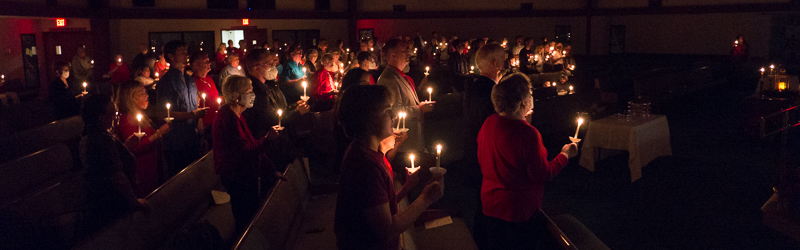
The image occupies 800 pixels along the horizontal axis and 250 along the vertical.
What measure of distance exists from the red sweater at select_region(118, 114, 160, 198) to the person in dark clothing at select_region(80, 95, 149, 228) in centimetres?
44

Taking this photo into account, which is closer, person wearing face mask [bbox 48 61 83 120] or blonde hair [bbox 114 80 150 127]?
blonde hair [bbox 114 80 150 127]

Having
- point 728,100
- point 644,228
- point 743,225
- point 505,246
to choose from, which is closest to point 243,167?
point 505,246

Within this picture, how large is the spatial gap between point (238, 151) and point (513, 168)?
6.48 feet

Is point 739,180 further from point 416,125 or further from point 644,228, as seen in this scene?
point 416,125

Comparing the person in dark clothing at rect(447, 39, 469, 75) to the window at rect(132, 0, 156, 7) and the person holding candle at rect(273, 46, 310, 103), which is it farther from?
the window at rect(132, 0, 156, 7)

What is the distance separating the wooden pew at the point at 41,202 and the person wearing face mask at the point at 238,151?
1.00 m

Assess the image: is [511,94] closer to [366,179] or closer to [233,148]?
[366,179]

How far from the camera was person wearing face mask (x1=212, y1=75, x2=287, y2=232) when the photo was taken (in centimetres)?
414

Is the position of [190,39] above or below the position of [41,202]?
above

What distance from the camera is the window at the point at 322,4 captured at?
26.6 metres

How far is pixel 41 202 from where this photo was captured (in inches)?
210

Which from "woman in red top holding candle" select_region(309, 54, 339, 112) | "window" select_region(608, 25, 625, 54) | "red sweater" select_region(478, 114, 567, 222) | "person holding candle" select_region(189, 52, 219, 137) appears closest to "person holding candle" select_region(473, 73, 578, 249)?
"red sweater" select_region(478, 114, 567, 222)

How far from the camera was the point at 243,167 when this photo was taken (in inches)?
166

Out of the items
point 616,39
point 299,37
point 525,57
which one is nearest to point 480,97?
point 525,57
